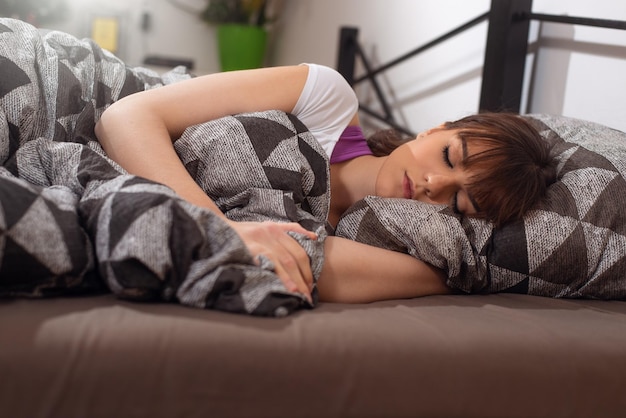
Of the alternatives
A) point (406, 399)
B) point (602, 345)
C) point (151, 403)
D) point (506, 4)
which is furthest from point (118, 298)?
point (506, 4)

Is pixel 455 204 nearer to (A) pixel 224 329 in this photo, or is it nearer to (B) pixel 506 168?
(B) pixel 506 168

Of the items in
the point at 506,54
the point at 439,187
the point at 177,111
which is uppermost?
the point at 506,54

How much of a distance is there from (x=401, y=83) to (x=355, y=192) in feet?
4.66

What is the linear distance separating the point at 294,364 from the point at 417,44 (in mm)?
2042

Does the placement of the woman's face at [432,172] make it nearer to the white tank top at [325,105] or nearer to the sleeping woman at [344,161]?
the sleeping woman at [344,161]

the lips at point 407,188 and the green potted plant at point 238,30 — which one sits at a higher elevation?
the green potted plant at point 238,30

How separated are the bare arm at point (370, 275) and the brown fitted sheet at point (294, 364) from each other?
0.25ft

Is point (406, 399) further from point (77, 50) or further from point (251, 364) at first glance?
point (77, 50)

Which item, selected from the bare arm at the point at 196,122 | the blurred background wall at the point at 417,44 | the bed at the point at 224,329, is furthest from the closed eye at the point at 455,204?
the blurred background wall at the point at 417,44

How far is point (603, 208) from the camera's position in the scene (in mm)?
1167

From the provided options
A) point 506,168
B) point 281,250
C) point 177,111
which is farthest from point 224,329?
point 506,168

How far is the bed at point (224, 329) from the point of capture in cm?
70

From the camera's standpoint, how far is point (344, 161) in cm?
140

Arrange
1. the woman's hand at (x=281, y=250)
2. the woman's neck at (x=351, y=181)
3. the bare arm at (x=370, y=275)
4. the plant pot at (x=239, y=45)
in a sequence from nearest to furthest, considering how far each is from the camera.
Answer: the woman's hand at (x=281, y=250) → the bare arm at (x=370, y=275) → the woman's neck at (x=351, y=181) → the plant pot at (x=239, y=45)
